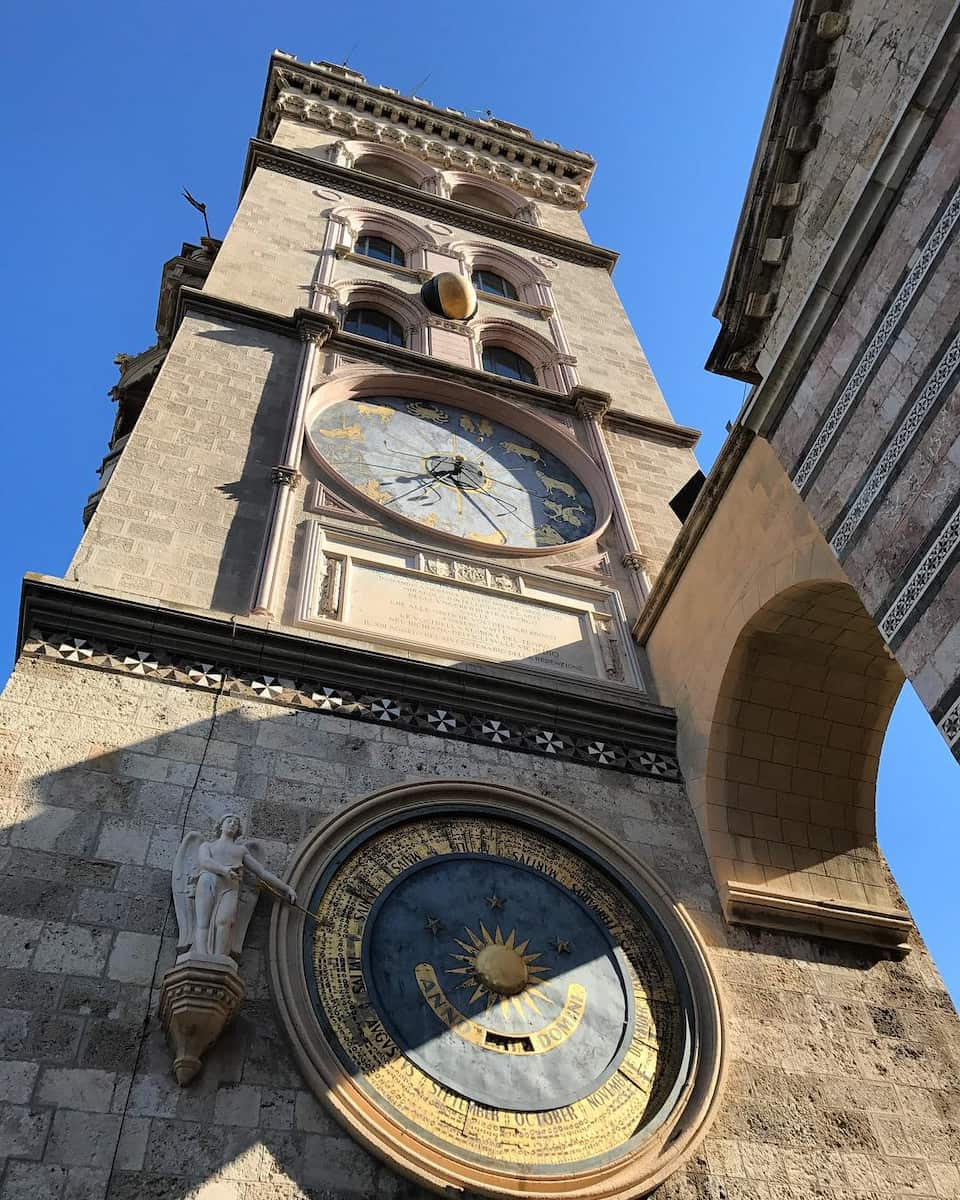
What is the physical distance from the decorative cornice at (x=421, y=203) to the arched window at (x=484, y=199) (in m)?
2.69

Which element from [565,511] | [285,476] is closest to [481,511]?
[565,511]

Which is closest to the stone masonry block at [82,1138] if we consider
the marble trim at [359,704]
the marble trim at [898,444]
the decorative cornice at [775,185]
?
the marble trim at [359,704]

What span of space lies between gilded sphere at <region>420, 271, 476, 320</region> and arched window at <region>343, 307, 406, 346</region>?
2.09ft

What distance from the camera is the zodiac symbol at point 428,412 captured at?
1319 cm

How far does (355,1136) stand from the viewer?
5.68 metres

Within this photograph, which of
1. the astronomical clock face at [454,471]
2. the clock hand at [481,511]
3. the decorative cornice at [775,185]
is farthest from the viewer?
the clock hand at [481,511]

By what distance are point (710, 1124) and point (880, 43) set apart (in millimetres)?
6719

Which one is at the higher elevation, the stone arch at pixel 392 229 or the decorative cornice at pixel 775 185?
the stone arch at pixel 392 229

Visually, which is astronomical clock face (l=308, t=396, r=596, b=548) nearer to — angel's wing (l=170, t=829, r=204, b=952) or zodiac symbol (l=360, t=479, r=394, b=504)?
zodiac symbol (l=360, t=479, r=394, b=504)

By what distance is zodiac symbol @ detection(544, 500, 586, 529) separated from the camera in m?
12.2

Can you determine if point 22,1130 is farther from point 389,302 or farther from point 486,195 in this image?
point 486,195

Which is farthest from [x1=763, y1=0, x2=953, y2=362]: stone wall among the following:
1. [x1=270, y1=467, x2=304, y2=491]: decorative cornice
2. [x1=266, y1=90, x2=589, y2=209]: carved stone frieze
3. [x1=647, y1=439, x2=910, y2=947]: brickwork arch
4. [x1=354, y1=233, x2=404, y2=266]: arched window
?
[x1=266, y1=90, x2=589, y2=209]: carved stone frieze

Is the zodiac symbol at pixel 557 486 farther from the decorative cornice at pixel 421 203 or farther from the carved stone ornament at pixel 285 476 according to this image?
the decorative cornice at pixel 421 203

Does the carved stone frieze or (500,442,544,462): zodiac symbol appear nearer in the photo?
(500,442,544,462): zodiac symbol
